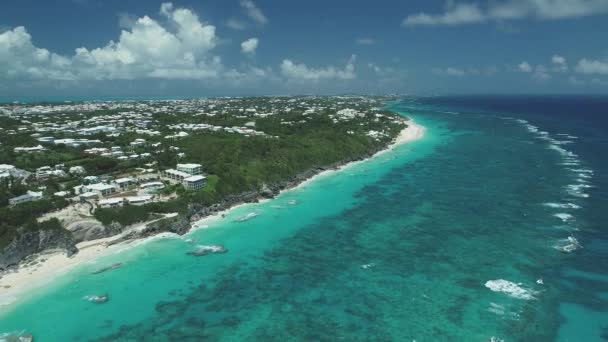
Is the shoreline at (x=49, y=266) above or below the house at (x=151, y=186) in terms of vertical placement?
below

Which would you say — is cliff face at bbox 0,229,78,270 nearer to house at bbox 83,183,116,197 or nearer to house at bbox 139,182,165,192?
house at bbox 83,183,116,197

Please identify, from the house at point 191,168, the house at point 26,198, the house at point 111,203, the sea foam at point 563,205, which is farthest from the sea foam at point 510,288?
the house at point 26,198

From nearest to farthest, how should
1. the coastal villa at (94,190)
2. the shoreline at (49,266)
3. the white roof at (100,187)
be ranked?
the shoreline at (49,266) < the coastal villa at (94,190) < the white roof at (100,187)

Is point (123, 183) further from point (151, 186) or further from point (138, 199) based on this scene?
point (138, 199)

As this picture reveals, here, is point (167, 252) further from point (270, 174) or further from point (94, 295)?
point (270, 174)

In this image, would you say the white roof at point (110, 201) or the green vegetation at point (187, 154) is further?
the green vegetation at point (187, 154)

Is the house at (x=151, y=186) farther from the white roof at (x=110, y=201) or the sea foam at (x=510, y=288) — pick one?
the sea foam at (x=510, y=288)

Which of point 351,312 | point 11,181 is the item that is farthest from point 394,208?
point 11,181

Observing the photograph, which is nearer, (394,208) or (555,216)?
(555,216)
